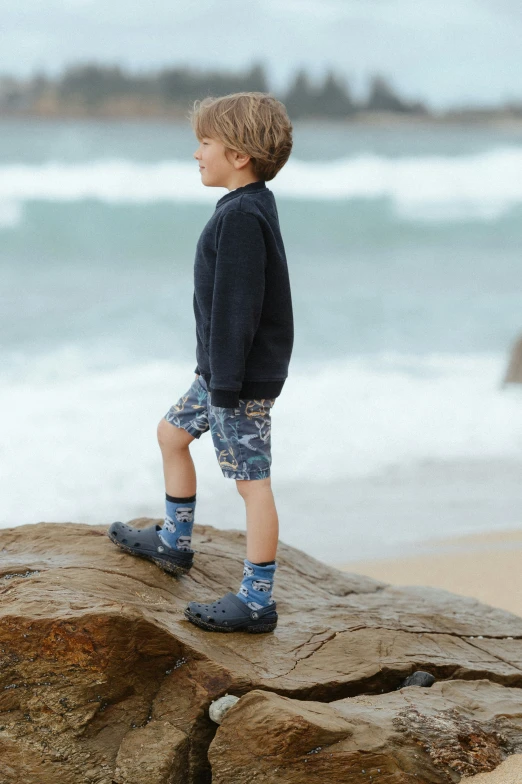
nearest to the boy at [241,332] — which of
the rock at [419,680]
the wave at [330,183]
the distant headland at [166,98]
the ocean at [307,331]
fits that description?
the rock at [419,680]

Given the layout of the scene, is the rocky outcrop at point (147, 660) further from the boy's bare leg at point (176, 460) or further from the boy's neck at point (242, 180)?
the boy's neck at point (242, 180)

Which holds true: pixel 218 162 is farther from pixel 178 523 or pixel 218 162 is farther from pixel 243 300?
pixel 178 523

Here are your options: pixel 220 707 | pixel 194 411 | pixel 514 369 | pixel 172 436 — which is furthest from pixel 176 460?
pixel 514 369

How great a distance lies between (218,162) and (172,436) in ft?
3.03

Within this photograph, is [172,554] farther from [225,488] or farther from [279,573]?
[225,488]

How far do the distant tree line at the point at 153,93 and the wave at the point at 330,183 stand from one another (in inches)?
187

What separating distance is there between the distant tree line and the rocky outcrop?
23.7 metres

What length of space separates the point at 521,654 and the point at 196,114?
7.57ft

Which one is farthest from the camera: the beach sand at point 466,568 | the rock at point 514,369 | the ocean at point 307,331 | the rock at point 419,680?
the rock at point 514,369

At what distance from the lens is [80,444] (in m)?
6.92

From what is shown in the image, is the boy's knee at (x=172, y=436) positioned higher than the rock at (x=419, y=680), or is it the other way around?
the boy's knee at (x=172, y=436)

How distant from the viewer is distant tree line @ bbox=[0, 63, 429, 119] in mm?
26672

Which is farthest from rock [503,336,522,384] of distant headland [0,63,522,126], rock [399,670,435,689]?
distant headland [0,63,522,126]

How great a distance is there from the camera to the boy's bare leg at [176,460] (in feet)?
11.0
